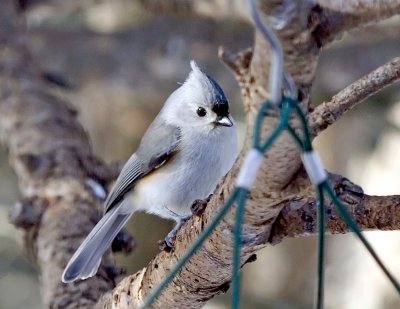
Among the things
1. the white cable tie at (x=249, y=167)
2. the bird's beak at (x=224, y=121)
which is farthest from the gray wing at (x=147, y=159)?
the white cable tie at (x=249, y=167)

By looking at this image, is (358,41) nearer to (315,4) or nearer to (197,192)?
(197,192)

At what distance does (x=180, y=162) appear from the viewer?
2.09 metres

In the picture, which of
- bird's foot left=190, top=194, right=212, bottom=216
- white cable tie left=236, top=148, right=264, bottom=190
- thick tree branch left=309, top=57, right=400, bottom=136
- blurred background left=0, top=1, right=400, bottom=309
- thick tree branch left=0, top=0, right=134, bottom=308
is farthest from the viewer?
blurred background left=0, top=1, right=400, bottom=309

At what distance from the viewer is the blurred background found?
10.5 feet

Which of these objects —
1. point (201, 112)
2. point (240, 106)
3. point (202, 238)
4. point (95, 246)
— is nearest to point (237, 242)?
point (202, 238)

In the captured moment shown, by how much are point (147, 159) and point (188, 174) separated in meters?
0.12

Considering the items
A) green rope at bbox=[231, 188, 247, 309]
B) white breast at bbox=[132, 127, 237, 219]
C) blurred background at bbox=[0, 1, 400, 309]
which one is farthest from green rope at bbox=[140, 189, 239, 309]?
blurred background at bbox=[0, 1, 400, 309]

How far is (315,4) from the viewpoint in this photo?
1.07 meters

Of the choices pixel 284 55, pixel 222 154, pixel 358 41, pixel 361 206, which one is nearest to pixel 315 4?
pixel 284 55

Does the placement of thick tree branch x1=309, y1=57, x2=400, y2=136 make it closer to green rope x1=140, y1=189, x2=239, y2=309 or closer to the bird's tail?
green rope x1=140, y1=189, x2=239, y2=309

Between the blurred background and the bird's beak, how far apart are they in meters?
1.07

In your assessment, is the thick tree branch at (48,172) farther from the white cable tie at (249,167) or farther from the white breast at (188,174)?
the white cable tie at (249,167)

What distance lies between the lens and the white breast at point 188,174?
2041 mm

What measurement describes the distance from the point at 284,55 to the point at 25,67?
1.79 metres
